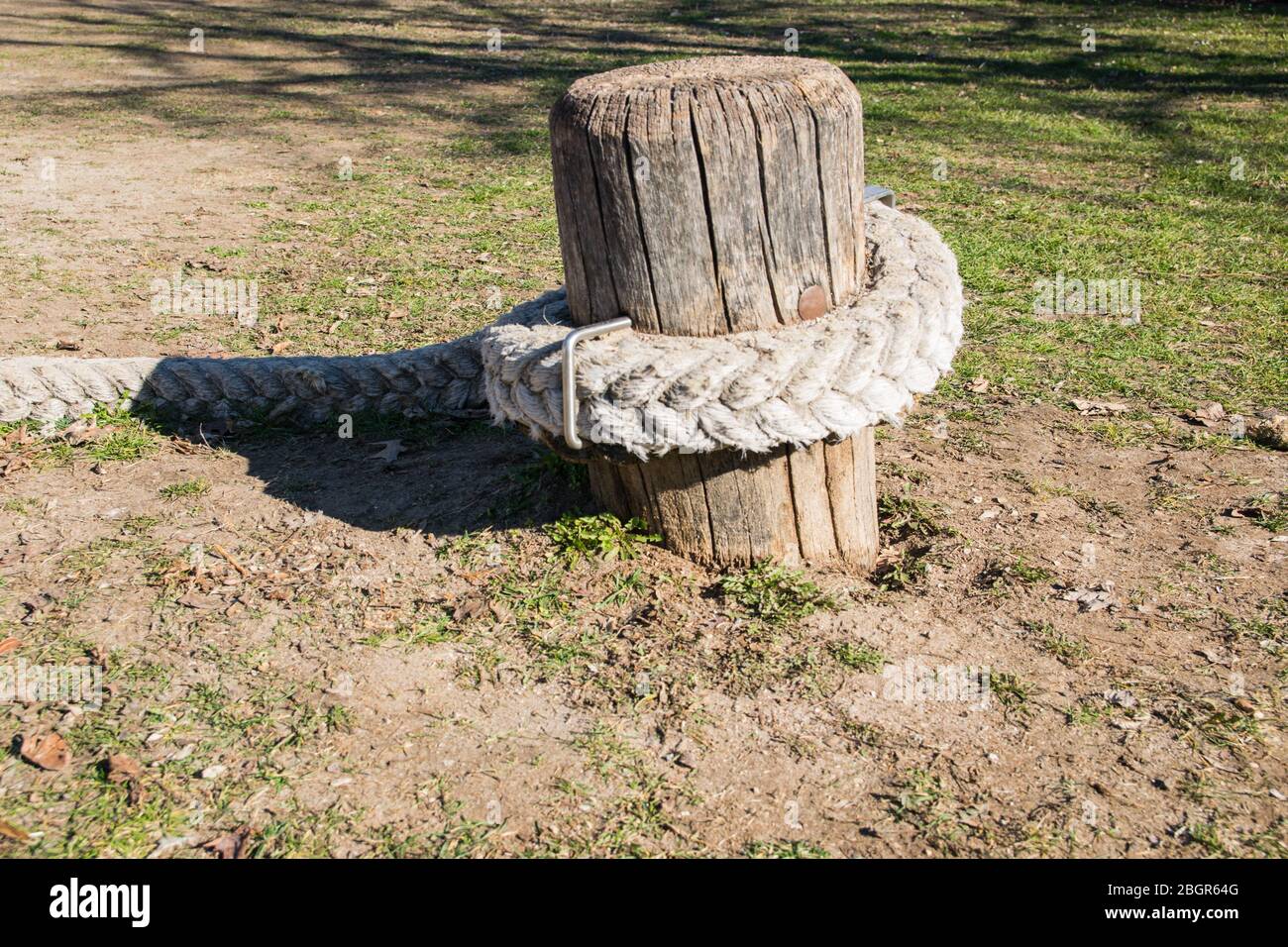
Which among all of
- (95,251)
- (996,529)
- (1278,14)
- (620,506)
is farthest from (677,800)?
(1278,14)

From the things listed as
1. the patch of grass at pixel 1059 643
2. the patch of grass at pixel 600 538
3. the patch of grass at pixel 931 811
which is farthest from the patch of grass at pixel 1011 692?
the patch of grass at pixel 600 538

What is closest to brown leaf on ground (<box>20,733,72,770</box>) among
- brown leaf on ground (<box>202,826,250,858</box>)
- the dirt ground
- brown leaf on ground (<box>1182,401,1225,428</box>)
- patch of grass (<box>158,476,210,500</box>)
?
the dirt ground

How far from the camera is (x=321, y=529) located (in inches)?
133

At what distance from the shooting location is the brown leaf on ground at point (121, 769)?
96.9 inches

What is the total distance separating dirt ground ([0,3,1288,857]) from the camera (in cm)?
236

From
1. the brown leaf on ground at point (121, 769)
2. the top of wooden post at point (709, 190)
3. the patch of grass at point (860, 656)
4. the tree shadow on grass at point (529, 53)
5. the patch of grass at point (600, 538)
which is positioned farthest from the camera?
the tree shadow on grass at point (529, 53)

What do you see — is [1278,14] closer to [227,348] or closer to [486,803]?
[227,348]

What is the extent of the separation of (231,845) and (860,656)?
1475 mm

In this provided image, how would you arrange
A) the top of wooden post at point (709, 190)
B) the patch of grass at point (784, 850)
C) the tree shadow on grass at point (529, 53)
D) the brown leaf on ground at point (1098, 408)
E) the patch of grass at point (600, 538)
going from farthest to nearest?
the tree shadow on grass at point (529, 53) < the brown leaf on ground at point (1098, 408) < the patch of grass at point (600, 538) < the top of wooden post at point (709, 190) < the patch of grass at point (784, 850)

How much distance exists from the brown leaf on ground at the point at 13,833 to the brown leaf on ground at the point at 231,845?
0.37 m

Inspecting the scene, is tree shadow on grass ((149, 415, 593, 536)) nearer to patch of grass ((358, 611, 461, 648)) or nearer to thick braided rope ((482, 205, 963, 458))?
patch of grass ((358, 611, 461, 648))

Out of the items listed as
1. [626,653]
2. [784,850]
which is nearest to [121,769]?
[626,653]

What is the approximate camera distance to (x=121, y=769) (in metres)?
2.48

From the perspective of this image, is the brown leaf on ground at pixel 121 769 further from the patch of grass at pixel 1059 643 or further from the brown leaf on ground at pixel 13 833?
the patch of grass at pixel 1059 643
